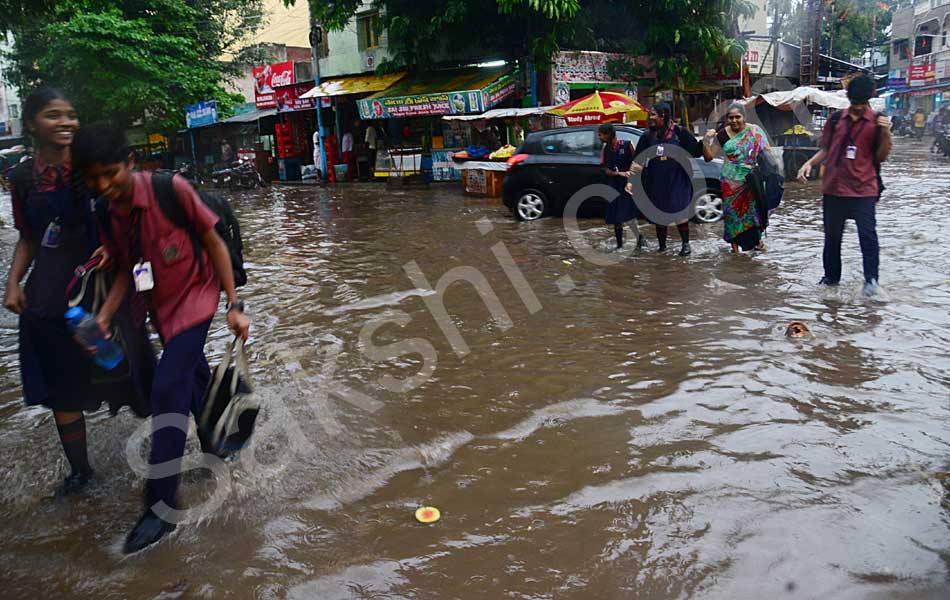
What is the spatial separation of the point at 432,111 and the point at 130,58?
12.3 metres

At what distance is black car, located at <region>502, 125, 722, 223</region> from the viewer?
11.0 m

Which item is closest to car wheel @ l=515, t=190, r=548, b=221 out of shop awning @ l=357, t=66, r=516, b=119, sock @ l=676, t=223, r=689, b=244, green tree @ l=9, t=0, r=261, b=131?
sock @ l=676, t=223, r=689, b=244

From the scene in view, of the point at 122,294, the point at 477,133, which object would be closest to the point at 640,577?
the point at 122,294

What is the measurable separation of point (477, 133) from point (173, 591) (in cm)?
1738

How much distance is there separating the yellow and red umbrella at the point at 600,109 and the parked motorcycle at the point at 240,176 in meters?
11.8

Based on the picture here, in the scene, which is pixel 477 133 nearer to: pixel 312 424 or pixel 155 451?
pixel 312 424

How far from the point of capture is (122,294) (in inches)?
124

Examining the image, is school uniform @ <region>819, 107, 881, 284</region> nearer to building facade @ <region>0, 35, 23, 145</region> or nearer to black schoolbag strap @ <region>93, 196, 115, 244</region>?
black schoolbag strap @ <region>93, 196, 115, 244</region>

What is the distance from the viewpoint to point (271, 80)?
26578mm

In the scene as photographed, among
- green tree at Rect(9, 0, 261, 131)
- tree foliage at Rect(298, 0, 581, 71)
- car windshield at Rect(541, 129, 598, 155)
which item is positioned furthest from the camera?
green tree at Rect(9, 0, 261, 131)

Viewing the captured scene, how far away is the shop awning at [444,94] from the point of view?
63.1 ft

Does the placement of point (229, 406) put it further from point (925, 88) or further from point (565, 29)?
point (925, 88)

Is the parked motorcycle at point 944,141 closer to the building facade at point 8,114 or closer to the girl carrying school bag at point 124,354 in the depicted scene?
the girl carrying school bag at point 124,354

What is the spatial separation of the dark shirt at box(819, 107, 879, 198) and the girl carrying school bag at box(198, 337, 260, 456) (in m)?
4.97
